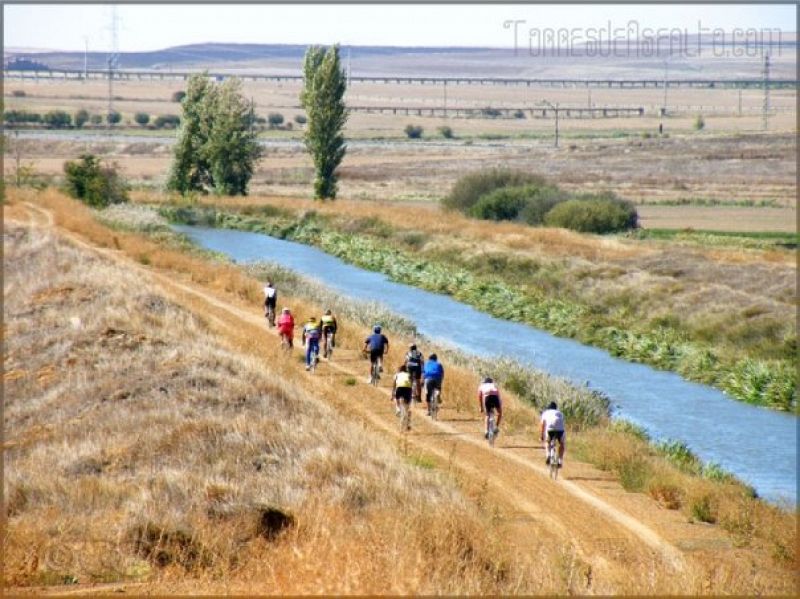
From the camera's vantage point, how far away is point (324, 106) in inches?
3536

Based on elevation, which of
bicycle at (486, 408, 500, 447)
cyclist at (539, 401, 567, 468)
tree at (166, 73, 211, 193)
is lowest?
bicycle at (486, 408, 500, 447)

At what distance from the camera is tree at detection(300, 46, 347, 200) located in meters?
89.6

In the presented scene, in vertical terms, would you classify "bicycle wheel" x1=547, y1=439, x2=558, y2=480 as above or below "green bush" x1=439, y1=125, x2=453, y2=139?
below

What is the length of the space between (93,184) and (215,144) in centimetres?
1145

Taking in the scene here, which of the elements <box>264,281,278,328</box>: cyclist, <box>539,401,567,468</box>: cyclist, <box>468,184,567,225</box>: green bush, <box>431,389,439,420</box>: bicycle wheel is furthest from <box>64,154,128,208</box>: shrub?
<box>539,401,567,468</box>: cyclist

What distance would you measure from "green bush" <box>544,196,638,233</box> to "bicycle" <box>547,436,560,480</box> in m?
53.7

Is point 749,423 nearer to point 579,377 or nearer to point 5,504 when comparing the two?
point 579,377

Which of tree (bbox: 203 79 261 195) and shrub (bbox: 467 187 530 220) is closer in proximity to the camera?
shrub (bbox: 467 187 530 220)

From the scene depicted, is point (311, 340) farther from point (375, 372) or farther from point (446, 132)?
point (446, 132)

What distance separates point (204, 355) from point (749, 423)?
15.1 m

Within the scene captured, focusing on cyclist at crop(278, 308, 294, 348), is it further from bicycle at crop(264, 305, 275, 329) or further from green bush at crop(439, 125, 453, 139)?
green bush at crop(439, 125, 453, 139)

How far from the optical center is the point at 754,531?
892 inches

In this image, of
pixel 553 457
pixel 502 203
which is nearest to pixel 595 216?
pixel 502 203

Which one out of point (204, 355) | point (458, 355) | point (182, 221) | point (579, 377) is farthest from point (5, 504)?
point (182, 221)
